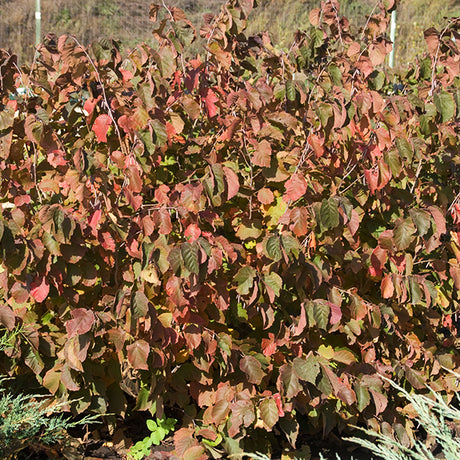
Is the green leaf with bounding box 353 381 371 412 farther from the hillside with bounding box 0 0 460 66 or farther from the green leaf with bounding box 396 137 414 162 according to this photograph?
the hillside with bounding box 0 0 460 66

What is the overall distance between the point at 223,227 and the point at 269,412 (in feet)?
2.26

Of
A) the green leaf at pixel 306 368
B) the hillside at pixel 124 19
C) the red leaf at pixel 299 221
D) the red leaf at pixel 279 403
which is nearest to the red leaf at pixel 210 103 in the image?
the red leaf at pixel 299 221

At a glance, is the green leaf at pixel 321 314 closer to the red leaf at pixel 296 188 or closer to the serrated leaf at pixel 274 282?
the serrated leaf at pixel 274 282

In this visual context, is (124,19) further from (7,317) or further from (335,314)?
(335,314)

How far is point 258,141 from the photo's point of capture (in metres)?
2.41

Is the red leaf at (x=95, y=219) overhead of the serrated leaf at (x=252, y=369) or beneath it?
overhead

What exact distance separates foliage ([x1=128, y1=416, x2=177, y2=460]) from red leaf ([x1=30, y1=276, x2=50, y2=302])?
691 millimetres

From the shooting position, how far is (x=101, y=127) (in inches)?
88.5

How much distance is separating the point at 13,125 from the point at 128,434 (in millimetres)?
1347

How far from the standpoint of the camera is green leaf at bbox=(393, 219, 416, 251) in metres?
2.42

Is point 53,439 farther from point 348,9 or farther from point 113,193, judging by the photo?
point 348,9

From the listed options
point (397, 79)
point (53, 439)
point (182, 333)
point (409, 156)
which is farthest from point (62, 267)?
point (397, 79)

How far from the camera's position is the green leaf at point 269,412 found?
7.61ft

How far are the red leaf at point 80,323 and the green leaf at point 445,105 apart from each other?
1368 mm
